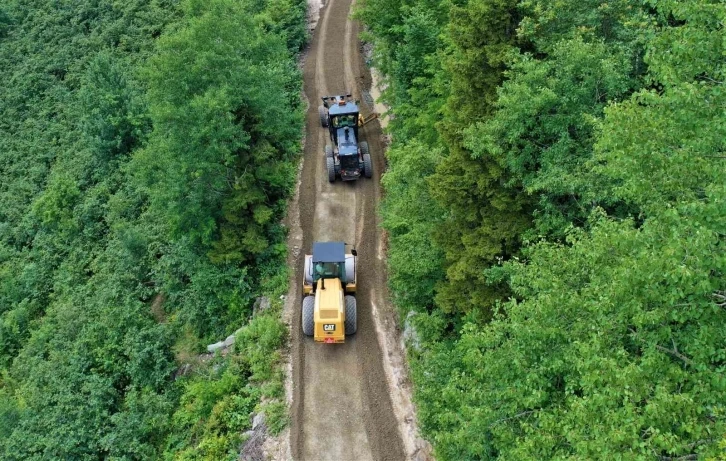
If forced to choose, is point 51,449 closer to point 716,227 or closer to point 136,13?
point 716,227

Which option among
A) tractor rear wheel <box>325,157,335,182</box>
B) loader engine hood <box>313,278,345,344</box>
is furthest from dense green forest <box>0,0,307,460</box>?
loader engine hood <box>313,278,345,344</box>

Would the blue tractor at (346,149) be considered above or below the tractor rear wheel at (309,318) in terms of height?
above

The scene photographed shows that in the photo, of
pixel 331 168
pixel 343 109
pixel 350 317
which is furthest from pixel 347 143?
pixel 350 317

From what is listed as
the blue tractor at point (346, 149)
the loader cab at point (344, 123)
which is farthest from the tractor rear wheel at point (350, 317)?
the loader cab at point (344, 123)

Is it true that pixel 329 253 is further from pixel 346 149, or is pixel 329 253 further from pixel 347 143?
pixel 347 143

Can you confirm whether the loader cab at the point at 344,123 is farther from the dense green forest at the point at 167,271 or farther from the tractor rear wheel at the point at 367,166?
→ the dense green forest at the point at 167,271
